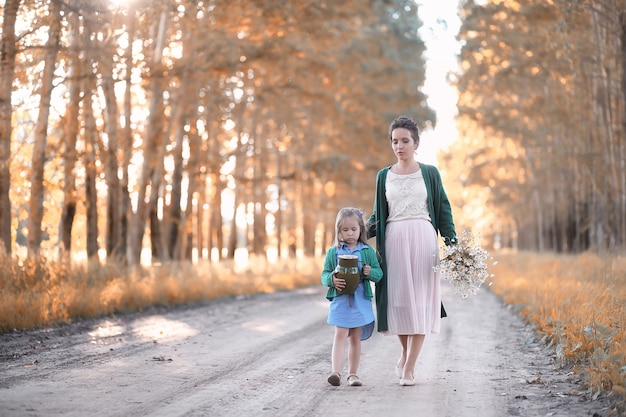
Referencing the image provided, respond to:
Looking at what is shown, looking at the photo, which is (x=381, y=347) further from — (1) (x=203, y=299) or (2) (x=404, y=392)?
(1) (x=203, y=299)

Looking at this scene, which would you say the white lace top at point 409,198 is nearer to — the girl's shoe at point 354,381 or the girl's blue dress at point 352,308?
the girl's blue dress at point 352,308

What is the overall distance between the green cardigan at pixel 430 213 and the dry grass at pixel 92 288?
18.4ft

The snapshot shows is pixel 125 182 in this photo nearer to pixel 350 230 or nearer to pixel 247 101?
pixel 247 101

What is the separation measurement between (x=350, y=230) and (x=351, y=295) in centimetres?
58

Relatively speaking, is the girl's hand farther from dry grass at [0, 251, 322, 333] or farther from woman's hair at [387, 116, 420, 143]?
dry grass at [0, 251, 322, 333]

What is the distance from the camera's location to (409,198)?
297 inches

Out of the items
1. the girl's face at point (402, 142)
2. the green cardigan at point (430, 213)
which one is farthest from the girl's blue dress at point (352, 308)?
the girl's face at point (402, 142)

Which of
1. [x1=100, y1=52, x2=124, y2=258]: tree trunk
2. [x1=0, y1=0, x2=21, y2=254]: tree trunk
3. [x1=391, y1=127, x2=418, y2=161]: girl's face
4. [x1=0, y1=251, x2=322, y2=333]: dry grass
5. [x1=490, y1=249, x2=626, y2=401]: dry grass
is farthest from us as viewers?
[x1=100, y1=52, x2=124, y2=258]: tree trunk

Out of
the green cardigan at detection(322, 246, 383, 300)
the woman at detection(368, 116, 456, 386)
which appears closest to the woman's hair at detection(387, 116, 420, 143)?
the woman at detection(368, 116, 456, 386)

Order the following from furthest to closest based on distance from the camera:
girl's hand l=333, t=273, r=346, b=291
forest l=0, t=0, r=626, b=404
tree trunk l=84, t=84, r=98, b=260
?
tree trunk l=84, t=84, r=98, b=260
forest l=0, t=0, r=626, b=404
girl's hand l=333, t=273, r=346, b=291

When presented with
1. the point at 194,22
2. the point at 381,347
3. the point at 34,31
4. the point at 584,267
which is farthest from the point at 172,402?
the point at 584,267

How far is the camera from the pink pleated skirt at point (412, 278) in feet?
24.3

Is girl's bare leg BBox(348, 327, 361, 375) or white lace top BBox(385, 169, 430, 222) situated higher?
white lace top BBox(385, 169, 430, 222)

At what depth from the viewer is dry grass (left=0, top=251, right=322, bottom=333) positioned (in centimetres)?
1140
